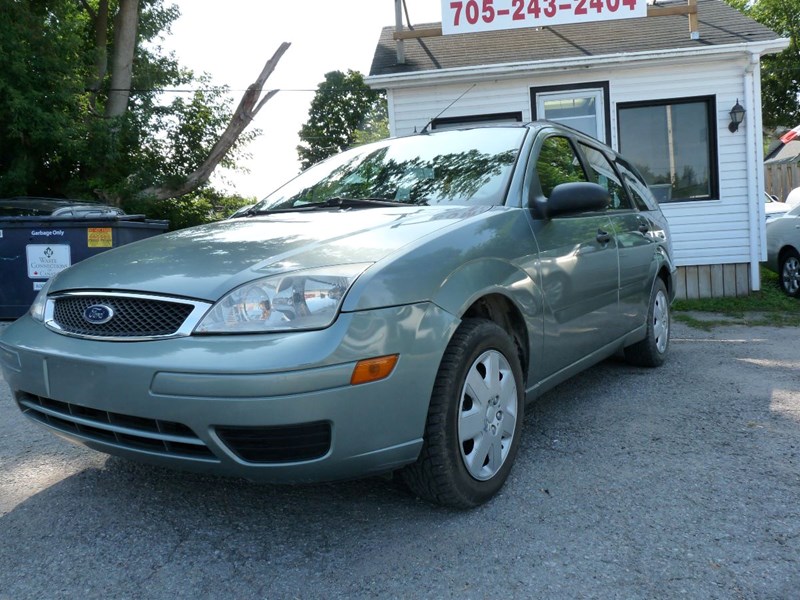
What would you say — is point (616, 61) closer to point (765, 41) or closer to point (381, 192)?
point (765, 41)

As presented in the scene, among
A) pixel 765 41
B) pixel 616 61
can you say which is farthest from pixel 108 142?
pixel 765 41

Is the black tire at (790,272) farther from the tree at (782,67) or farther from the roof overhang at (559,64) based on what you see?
the tree at (782,67)

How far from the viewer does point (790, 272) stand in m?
9.61

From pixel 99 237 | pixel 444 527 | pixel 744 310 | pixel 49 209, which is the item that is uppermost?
pixel 49 209

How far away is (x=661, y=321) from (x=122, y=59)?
571 inches

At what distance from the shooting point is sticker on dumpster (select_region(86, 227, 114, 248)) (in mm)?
8172

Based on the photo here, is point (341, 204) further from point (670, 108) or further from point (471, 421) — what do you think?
point (670, 108)

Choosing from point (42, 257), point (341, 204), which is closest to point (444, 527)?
point (341, 204)

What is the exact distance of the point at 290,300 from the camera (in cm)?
232

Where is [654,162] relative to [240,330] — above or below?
above

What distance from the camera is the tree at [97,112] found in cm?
1275

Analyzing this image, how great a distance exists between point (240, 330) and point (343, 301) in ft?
1.10

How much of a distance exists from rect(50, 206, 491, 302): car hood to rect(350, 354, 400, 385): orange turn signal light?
356 millimetres

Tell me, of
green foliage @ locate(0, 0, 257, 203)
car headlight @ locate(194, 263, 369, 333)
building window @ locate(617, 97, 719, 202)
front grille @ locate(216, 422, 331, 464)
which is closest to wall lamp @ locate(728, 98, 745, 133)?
building window @ locate(617, 97, 719, 202)
